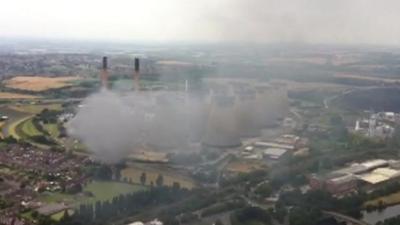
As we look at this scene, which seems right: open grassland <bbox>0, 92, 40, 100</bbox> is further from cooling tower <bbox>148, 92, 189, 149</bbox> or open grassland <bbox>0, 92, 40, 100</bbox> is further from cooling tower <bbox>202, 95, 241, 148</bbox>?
cooling tower <bbox>202, 95, 241, 148</bbox>

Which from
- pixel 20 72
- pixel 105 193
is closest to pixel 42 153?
pixel 105 193

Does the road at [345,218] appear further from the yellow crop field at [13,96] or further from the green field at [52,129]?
the yellow crop field at [13,96]

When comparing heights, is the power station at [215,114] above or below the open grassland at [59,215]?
above

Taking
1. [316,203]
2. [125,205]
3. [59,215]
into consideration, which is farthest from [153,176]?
[316,203]

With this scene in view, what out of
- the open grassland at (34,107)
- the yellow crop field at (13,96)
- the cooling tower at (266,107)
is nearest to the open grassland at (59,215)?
the cooling tower at (266,107)

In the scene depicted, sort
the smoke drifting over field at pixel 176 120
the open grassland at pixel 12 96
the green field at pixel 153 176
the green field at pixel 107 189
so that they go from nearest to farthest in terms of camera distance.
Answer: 1. the green field at pixel 107 189
2. the green field at pixel 153 176
3. the smoke drifting over field at pixel 176 120
4. the open grassland at pixel 12 96

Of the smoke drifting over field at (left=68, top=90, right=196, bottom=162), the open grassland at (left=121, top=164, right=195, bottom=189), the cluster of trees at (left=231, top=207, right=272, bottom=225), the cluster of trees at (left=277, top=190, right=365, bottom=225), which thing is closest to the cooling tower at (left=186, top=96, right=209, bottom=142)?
the smoke drifting over field at (left=68, top=90, right=196, bottom=162)
